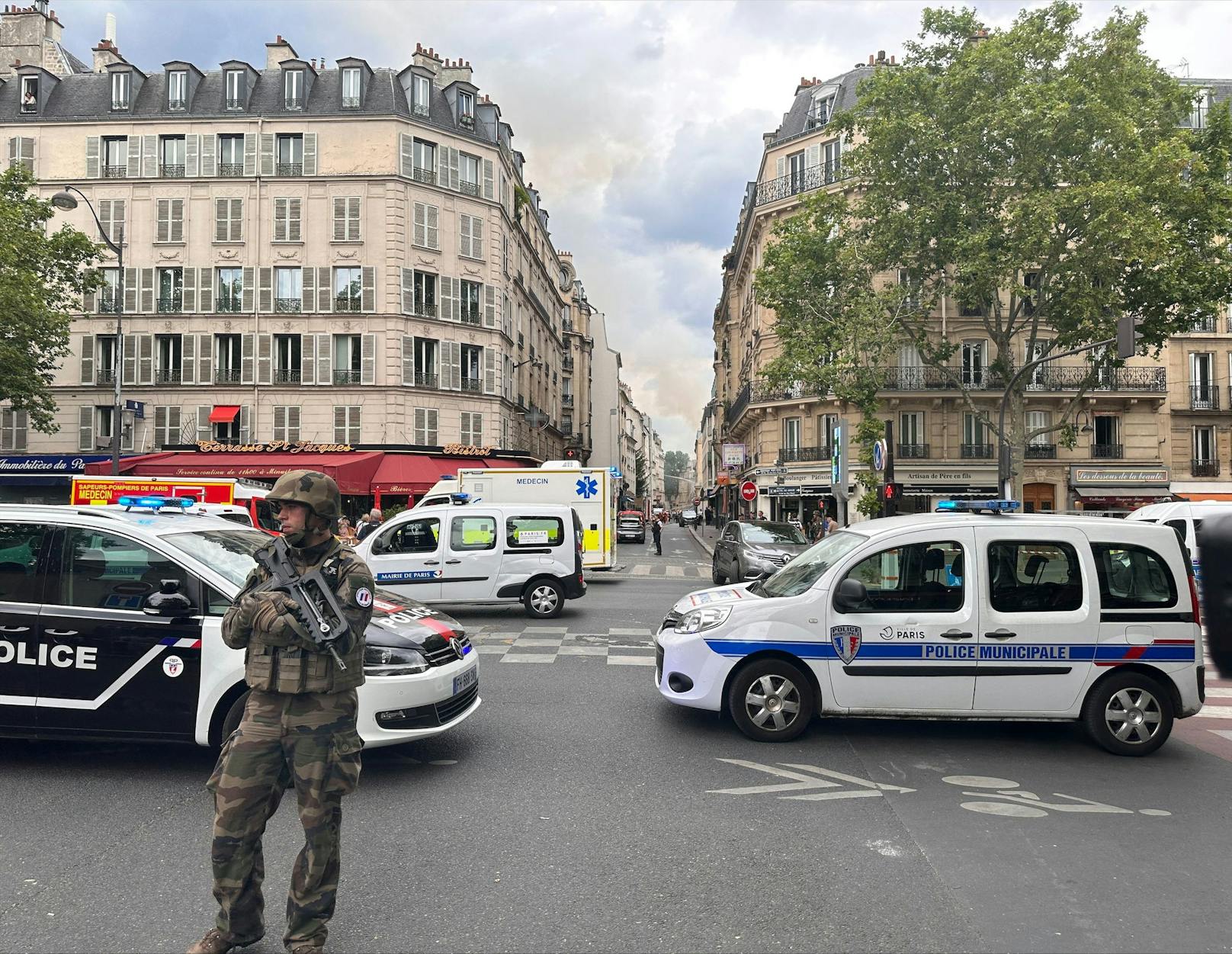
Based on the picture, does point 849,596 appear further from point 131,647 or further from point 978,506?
point 131,647

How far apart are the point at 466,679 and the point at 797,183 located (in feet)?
122

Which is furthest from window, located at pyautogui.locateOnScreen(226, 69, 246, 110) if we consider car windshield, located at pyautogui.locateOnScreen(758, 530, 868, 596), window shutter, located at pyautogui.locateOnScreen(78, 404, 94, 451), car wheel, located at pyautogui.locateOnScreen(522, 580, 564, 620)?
car windshield, located at pyautogui.locateOnScreen(758, 530, 868, 596)

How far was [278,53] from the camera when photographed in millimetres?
35125

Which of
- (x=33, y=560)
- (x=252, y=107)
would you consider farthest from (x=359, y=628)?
(x=252, y=107)

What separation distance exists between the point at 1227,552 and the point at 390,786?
4.47m

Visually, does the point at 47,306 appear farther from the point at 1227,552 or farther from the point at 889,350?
the point at 1227,552

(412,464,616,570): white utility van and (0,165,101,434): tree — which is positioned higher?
(0,165,101,434): tree

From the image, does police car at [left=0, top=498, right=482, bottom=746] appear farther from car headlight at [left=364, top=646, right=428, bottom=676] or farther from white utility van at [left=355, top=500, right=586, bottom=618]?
white utility van at [left=355, top=500, right=586, bottom=618]

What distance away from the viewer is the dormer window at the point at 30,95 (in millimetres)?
33969

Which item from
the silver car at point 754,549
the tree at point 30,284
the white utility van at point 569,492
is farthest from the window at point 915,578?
the tree at point 30,284

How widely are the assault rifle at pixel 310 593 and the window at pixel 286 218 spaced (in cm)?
3404

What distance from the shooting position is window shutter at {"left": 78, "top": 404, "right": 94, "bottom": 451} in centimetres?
3262

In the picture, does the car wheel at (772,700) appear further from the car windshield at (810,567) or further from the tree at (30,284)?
the tree at (30,284)

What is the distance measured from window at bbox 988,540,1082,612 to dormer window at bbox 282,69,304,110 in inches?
1419
